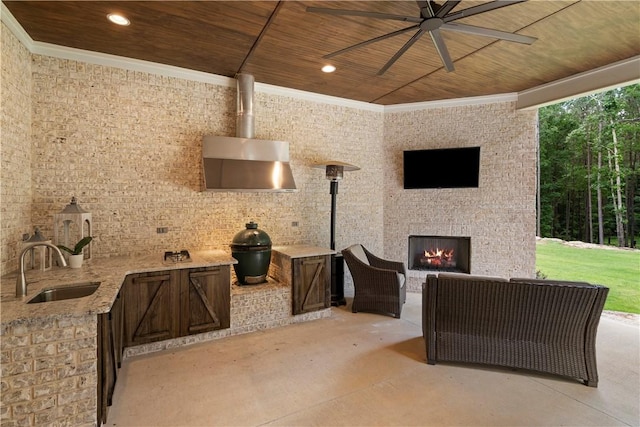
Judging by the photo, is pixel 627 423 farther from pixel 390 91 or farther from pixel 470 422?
pixel 390 91

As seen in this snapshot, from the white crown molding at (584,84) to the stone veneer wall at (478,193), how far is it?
0.29 m

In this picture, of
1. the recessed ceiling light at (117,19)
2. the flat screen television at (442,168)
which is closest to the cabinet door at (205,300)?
the recessed ceiling light at (117,19)

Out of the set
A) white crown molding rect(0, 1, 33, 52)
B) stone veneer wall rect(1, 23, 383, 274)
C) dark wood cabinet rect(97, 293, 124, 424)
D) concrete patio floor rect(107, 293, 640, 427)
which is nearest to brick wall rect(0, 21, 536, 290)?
stone veneer wall rect(1, 23, 383, 274)

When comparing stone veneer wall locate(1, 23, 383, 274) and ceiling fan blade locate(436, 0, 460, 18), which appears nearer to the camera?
ceiling fan blade locate(436, 0, 460, 18)

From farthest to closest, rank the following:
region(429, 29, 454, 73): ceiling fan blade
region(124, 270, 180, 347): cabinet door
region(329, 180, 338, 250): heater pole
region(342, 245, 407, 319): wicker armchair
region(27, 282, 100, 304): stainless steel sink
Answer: region(329, 180, 338, 250): heater pole → region(342, 245, 407, 319): wicker armchair → region(124, 270, 180, 347): cabinet door → region(429, 29, 454, 73): ceiling fan blade → region(27, 282, 100, 304): stainless steel sink

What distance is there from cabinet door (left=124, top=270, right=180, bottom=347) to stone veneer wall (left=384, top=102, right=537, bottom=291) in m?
3.89

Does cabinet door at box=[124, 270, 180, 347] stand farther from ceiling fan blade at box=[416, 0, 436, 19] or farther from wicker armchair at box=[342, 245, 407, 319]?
ceiling fan blade at box=[416, 0, 436, 19]

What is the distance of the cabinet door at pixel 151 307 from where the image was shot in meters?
3.10

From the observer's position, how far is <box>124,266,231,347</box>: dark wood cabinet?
123 inches

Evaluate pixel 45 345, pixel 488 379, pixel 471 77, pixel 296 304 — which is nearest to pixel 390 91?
pixel 471 77

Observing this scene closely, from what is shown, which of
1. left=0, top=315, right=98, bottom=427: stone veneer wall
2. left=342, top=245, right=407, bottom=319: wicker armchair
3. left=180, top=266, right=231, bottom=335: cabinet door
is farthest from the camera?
left=342, top=245, right=407, bottom=319: wicker armchair

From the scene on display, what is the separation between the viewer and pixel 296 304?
4051 mm

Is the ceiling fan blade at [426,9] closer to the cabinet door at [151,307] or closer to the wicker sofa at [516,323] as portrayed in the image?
the wicker sofa at [516,323]

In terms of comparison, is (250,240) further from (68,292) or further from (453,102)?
(453,102)
